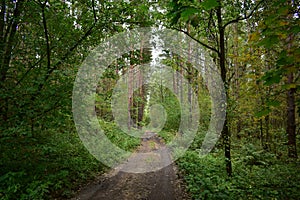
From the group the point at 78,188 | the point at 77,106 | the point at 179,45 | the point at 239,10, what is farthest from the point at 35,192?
the point at 179,45

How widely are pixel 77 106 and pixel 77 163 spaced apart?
2838mm

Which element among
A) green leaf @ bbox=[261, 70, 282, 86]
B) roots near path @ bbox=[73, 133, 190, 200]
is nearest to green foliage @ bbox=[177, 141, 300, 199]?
roots near path @ bbox=[73, 133, 190, 200]

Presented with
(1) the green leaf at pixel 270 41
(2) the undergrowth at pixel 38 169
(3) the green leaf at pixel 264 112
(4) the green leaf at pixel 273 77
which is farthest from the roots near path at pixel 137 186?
(1) the green leaf at pixel 270 41

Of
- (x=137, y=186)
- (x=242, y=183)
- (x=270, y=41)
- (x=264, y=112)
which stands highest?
(x=270, y=41)

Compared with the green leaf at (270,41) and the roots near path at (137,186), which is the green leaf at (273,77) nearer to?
the green leaf at (270,41)

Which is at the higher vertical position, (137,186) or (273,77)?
(273,77)

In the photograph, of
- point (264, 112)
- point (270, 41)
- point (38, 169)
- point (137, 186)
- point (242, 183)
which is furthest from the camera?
point (137, 186)

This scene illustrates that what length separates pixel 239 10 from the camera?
21.9 ft

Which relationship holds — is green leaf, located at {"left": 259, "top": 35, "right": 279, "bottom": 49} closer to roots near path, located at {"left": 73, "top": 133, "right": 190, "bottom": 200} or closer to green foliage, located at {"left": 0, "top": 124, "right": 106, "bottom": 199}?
roots near path, located at {"left": 73, "top": 133, "right": 190, "bottom": 200}

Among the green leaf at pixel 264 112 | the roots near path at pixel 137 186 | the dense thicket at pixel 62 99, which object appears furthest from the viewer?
the roots near path at pixel 137 186

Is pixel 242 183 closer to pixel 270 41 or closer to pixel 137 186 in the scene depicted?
pixel 137 186

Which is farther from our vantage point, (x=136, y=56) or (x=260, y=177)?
(x=136, y=56)

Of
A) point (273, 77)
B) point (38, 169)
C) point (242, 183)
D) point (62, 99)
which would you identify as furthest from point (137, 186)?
point (273, 77)

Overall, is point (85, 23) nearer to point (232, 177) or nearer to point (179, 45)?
point (232, 177)
